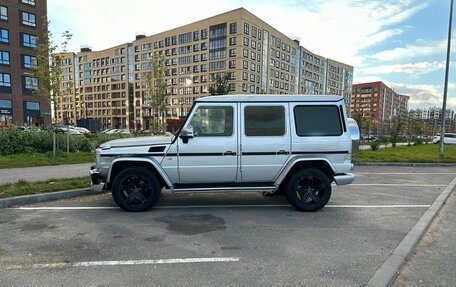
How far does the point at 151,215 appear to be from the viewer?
564cm

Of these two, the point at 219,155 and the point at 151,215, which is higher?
the point at 219,155

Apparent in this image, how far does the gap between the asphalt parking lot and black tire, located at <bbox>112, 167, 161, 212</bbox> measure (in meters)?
0.21

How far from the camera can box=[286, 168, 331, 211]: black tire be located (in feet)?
19.5

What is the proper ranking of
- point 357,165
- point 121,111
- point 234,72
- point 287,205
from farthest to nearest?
point 121,111, point 234,72, point 357,165, point 287,205

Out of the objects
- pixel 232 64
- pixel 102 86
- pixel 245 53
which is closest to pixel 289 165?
pixel 232 64

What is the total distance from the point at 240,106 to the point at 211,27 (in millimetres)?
82593

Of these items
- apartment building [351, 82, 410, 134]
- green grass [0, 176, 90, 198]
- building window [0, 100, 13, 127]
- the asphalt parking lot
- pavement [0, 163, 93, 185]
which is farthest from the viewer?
apartment building [351, 82, 410, 134]

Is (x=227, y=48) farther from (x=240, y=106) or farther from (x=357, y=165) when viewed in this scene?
(x=240, y=106)

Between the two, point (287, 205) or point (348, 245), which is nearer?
point (348, 245)

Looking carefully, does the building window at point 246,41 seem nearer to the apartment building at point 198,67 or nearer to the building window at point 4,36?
the apartment building at point 198,67

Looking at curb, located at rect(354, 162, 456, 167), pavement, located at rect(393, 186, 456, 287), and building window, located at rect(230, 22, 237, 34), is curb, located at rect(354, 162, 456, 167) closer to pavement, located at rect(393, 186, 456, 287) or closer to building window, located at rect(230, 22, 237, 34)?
pavement, located at rect(393, 186, 456, 287)

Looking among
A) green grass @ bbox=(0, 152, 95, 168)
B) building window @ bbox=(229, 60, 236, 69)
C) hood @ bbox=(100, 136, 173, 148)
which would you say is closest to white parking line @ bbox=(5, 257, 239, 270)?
hood @ bbox=(100, 136, 173, 148)

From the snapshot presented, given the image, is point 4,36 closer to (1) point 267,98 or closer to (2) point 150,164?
(2) point 150,164

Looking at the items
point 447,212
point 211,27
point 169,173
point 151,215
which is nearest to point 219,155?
point 169,173
